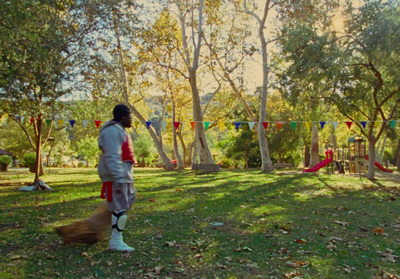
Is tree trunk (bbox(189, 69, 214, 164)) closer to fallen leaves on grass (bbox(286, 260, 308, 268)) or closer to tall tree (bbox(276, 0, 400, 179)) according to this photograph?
tall tree (bbox(276, 0, 400, 179))

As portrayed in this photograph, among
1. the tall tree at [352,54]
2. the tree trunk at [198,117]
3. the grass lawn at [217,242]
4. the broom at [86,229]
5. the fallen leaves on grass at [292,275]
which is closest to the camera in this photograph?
the fallen leaves on grass at [292,275]

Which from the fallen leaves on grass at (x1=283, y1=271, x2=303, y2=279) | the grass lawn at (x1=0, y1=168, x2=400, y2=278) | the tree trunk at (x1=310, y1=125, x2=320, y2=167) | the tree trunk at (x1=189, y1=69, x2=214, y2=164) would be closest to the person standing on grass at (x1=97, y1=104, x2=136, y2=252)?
the grass lawn at (x1=0, y1=168, x2=400, y2=278)

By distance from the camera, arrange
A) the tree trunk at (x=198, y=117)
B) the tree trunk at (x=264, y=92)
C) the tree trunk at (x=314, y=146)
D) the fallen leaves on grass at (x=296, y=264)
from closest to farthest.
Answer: the fallen leaves on grass at (x=296, y=264)
the tree trunk at (x=264, y=92)
the tree trunk at (x=198, y=117)
the tree trunk at (x=314, y=146)

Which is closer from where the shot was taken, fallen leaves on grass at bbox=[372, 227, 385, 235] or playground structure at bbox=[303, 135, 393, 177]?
fallen leaves on grass at bbox=[372, 227, 385, 235]

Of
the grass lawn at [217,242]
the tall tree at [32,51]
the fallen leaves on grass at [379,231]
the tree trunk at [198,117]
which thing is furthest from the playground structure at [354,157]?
the tall tree at [32,51]

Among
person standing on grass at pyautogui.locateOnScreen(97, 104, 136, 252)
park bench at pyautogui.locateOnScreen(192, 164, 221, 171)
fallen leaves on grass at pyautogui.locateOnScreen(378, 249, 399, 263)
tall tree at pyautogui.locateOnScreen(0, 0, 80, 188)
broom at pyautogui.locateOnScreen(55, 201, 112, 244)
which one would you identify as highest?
tall tree at pyautogui.locateOnScreen(0, 0, 80, 188)

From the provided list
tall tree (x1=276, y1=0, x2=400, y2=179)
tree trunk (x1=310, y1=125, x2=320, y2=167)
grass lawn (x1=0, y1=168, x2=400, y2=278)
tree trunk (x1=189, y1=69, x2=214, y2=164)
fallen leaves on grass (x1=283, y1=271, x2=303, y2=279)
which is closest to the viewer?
fallen leaves on grass (x1=283, y1=271, x2=303, y2=279)

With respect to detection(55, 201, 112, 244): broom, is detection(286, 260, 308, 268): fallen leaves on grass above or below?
below

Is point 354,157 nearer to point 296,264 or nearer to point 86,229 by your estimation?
point 296,264

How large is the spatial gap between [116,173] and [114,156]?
22 cm

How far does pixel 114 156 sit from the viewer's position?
4.32 meters

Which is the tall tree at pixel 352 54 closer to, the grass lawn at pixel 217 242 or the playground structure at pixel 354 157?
the playground structure at pixel 354 157

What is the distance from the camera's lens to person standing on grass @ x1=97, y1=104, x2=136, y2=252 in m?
4.31

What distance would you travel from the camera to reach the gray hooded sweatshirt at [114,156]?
169 inches
